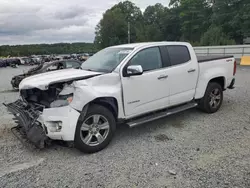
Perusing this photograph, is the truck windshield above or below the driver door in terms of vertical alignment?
above

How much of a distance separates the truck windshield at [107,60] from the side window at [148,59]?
21 centimetres

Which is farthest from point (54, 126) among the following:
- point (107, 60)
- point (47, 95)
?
point (107, 60)

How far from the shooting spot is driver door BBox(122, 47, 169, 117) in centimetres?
422

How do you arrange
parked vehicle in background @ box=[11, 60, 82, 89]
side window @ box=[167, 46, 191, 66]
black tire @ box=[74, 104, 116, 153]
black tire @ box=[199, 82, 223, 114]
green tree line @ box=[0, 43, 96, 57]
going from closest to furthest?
black tire @ box=[74, 104, 116, 153] < side window @ box=[167, 46, 191, 66] < black tire @ box=[199, 82, 223, 114] < parked vehicle in background @ box=[11, 60, 82, 89] < green tree line @ box=[0, 43, 96, 57]

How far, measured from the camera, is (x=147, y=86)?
174 inches

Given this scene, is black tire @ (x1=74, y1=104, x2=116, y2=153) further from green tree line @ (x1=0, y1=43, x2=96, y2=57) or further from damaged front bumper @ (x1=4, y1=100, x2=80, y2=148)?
green tree line @ (x1=0, y1=43, x2=96, y2=57)

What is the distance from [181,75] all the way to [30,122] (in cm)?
310

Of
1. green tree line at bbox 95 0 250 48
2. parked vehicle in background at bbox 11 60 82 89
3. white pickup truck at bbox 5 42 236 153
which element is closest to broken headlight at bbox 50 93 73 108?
white pickup truck at bbox 5 42 236 153

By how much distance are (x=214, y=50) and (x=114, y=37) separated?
53037 mm

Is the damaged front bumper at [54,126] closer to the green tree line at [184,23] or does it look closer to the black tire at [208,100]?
the black tire at [208,100]

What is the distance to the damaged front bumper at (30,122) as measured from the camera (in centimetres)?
365

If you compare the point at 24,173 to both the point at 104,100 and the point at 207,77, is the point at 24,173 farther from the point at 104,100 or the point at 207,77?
the point at 207,77

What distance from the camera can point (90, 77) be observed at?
3900 millimetres

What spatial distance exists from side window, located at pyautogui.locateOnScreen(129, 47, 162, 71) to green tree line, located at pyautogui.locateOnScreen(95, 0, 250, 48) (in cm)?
2506
